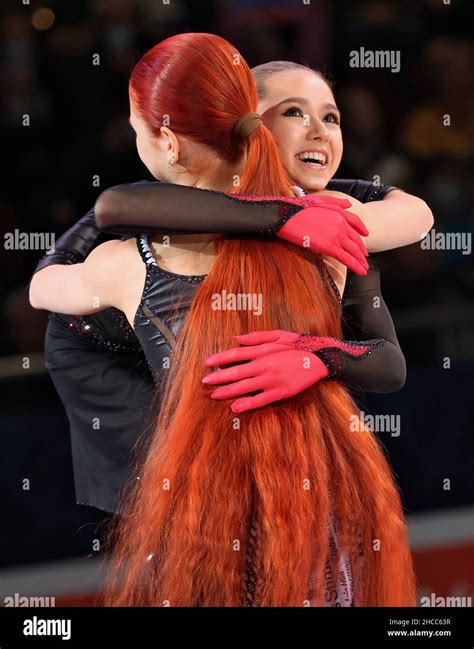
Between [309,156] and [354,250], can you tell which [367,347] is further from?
[309,156]

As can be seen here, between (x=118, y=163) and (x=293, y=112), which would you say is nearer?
(x=293, y=112)

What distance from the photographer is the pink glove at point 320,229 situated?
1651mm

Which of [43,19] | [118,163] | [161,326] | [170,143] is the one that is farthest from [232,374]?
[43,19]

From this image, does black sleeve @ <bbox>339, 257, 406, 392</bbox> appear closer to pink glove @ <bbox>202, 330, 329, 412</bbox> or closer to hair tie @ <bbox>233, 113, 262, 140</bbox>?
pink glove @ <bbox>202, 330, 329, 412</bbox>

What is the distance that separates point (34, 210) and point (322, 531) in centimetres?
122

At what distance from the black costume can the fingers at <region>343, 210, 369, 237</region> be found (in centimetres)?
13

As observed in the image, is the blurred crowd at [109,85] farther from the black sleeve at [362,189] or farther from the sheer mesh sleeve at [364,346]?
the sheer mesh sleeve at [364,346]

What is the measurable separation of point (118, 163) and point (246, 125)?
0.93m

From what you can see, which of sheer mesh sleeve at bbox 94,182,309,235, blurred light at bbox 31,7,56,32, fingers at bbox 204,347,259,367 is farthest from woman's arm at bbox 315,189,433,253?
blurred light at bbox 31,7,56,32

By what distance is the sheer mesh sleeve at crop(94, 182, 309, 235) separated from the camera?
1643 mm

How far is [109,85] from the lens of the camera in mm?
2543

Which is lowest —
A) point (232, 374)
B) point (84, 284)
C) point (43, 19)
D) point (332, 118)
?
point (232, 374)

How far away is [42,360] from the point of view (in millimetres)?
2598

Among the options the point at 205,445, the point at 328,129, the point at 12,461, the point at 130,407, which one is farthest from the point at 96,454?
the point at 328,129
